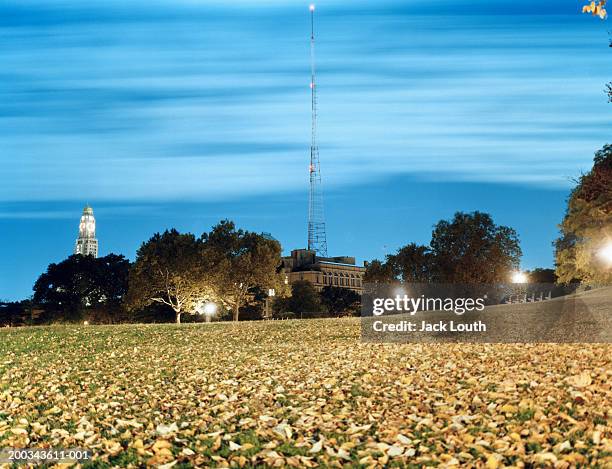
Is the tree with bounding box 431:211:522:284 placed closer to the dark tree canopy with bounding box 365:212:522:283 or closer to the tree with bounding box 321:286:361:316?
the dark tree canopy with bounding box 365:212:522:283

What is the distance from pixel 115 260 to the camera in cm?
9881

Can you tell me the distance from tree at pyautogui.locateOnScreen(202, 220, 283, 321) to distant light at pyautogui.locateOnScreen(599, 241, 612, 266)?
3630cm

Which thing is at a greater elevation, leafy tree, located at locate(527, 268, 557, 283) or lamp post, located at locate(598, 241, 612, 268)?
leafy tree, located at locate(527, 268, 557, 283)

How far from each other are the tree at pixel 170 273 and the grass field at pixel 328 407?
4211 centimetres

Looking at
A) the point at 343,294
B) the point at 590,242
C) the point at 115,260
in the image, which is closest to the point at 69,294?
the point at 115,260

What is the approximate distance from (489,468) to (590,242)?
33.3 metres

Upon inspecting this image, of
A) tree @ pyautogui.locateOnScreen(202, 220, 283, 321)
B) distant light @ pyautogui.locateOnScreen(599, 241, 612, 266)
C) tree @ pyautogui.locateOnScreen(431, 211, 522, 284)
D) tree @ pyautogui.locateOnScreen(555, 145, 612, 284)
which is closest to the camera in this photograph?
tree @ pyautogui.locateOnScreen(555, 145, 612, 284)

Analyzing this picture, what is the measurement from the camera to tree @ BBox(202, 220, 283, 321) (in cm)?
6744

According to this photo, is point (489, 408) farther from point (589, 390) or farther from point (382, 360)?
point (382, 360)

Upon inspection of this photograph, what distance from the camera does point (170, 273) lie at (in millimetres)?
63406

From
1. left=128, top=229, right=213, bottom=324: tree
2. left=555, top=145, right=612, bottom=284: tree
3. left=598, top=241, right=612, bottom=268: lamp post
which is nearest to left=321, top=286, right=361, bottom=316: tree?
left=128, top=229, right=213, bottom=324: tree

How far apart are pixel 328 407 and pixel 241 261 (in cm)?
5679

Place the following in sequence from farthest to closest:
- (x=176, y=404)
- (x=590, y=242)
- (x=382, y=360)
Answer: (x=590, y=242) → (x=382, y=360) → (x=176, y=404)

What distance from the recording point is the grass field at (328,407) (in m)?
8.95
